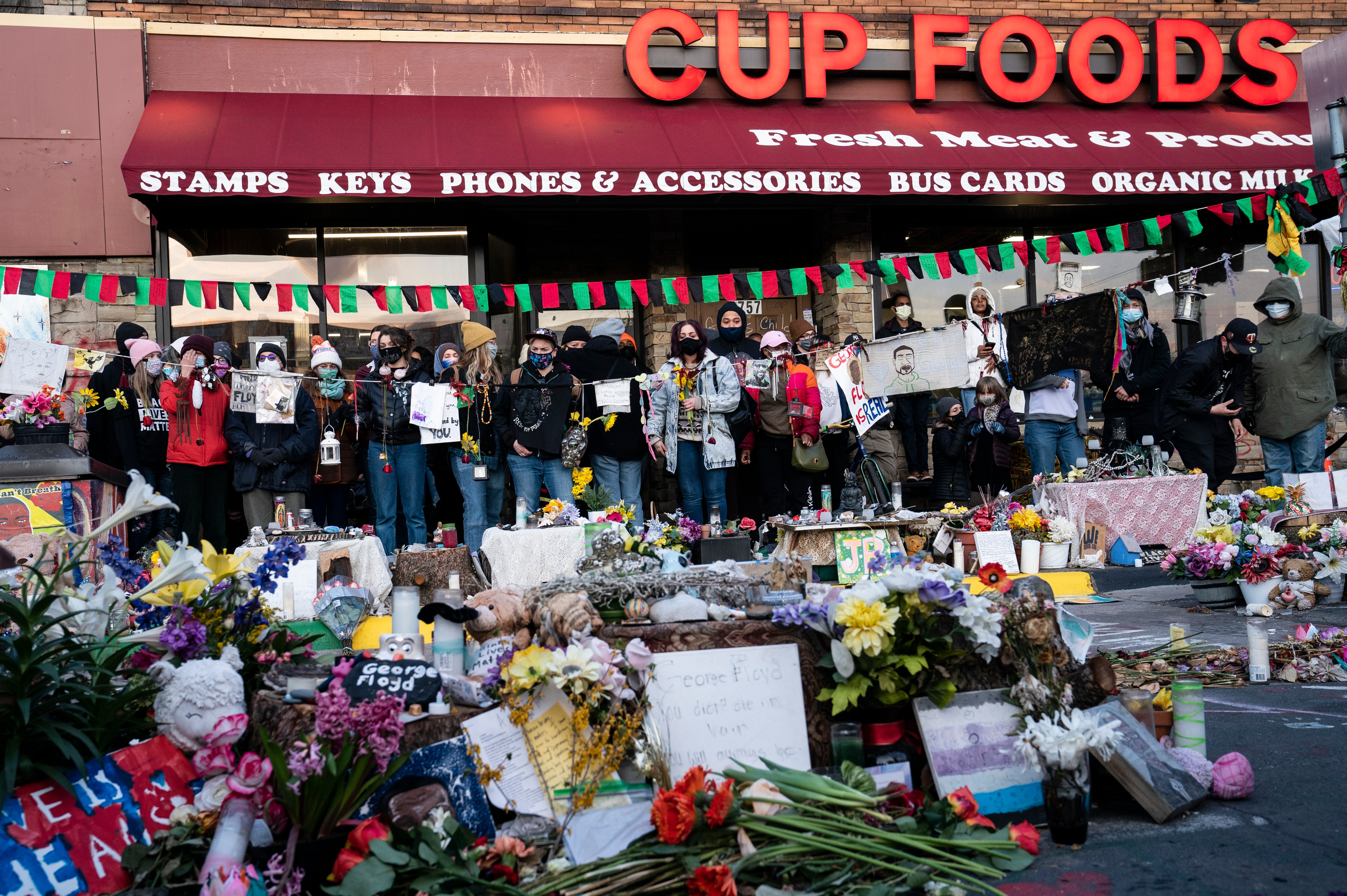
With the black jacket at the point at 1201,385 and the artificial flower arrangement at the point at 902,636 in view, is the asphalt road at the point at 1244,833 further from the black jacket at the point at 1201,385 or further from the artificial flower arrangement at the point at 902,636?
the black jacket at the point at 1201,385

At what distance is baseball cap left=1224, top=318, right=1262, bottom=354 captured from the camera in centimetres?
1051

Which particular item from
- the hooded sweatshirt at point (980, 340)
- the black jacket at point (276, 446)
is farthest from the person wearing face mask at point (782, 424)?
the black jacket at point (276, 446)

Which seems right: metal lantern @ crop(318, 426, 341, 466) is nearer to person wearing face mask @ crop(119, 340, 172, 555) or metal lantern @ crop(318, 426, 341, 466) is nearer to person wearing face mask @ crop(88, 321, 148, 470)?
person wearing face mask @ crop(119, 340, 172, 555)

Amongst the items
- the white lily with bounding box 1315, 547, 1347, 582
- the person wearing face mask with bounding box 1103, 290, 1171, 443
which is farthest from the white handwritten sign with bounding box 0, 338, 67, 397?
the white lily with bounding box 1315, 547, 1347, 582

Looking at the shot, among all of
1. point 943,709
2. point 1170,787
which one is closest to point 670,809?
point 943,709

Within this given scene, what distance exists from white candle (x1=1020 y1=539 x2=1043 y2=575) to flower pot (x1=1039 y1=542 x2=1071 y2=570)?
12 centimetres

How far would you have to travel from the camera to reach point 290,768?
3234mm

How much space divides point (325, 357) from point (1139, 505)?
7.70m

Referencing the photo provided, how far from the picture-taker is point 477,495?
32.2 feet

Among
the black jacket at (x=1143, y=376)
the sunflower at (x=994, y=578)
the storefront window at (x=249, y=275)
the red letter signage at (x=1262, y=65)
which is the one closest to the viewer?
the sunflower at (x=994, y=578)

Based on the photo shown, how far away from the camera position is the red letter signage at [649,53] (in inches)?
480

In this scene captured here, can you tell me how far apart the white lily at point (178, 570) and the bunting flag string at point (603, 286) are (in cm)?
715

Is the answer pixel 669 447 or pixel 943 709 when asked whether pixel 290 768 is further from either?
pixel 669 447

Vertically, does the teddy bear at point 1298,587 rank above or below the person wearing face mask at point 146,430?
below
